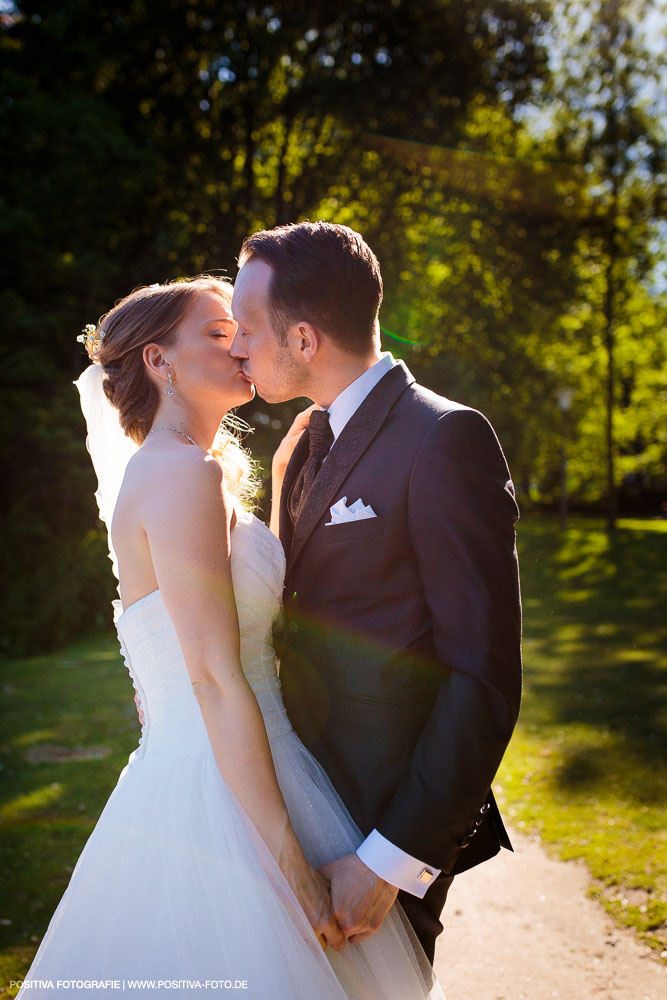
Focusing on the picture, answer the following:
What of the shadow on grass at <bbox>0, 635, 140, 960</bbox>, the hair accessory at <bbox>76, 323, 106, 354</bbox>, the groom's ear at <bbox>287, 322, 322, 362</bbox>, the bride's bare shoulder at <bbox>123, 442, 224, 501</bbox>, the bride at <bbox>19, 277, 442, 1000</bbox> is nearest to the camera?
the bride at <bbox>19, 277, 442, 1000</bbox>

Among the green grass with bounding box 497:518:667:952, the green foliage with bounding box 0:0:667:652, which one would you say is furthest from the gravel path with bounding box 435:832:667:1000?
the green foliage with bounding box 0:0:667:652

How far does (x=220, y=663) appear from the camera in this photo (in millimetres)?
2145

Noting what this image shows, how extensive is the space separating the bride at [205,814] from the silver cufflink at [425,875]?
0.26 meters

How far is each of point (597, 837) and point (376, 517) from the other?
4.23m

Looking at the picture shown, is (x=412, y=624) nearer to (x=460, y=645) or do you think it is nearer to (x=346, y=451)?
(x=460, y=645)

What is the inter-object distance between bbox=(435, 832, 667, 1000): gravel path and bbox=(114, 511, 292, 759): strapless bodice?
7.67ft

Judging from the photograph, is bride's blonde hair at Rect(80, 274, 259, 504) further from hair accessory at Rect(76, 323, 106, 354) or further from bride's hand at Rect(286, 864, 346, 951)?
bride's hand at Rect(286, 864, 346, 951)

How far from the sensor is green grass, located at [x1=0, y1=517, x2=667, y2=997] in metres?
4.81

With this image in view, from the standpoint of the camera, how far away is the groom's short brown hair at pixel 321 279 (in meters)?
2.32

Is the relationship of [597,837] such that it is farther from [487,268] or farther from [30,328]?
[487,268]

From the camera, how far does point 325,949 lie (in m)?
2.13

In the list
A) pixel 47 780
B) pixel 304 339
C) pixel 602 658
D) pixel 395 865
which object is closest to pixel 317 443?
pixel 304 339

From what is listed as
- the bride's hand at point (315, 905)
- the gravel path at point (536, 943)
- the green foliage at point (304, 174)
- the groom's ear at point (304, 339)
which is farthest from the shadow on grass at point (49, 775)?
the green foliage at point (304, 174)

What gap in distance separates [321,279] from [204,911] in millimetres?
1717
